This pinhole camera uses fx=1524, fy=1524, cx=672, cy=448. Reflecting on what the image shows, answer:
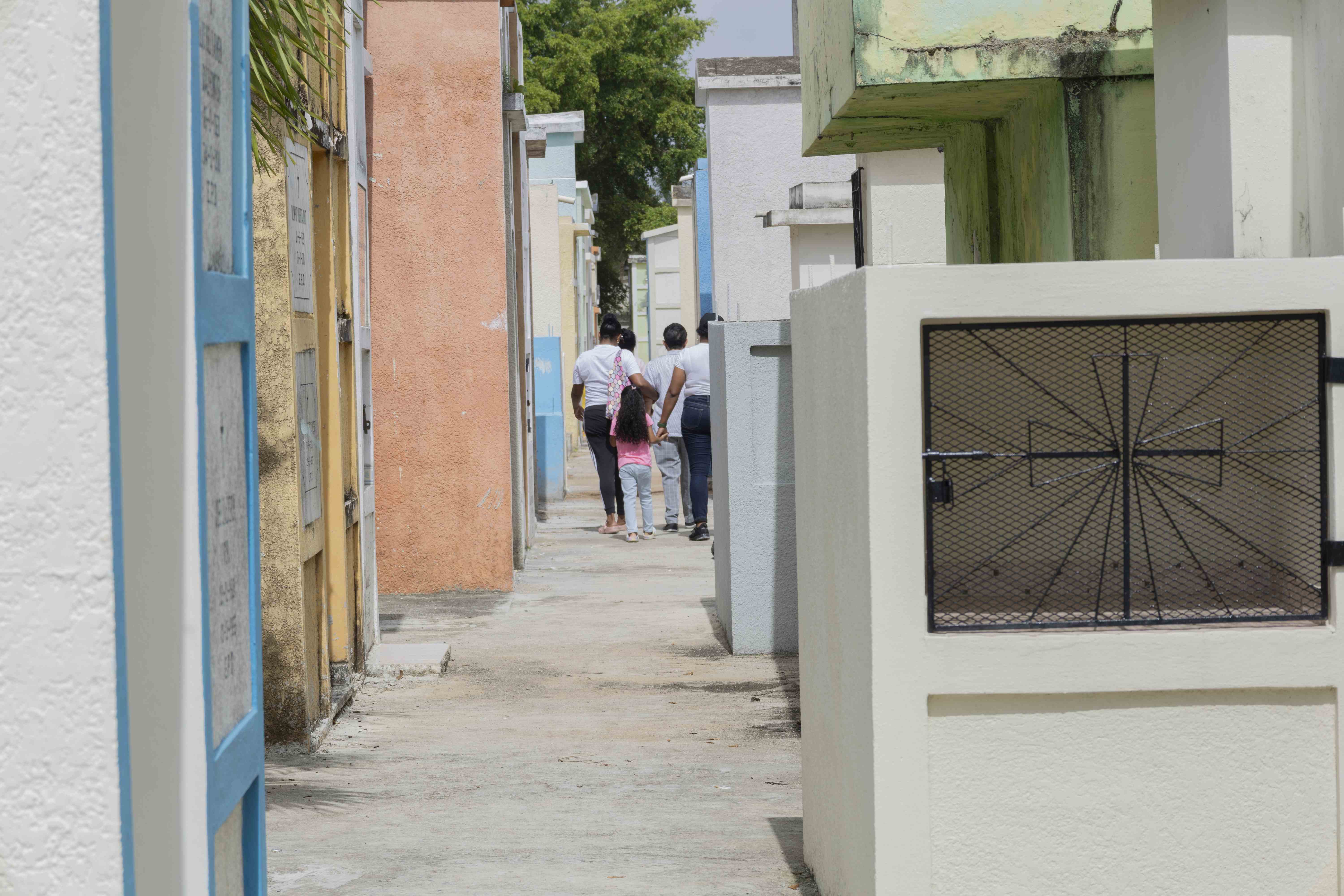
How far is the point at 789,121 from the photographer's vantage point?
19.2 m

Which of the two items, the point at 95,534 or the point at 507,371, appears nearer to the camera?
the point at 95,534

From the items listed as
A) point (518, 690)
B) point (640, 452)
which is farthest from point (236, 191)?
point (640, 452)

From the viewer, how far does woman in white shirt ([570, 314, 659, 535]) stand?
13.6 metres

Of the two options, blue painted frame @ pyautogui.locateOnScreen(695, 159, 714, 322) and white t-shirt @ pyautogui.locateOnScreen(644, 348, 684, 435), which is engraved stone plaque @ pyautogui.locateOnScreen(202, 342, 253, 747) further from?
blue painted frame @ pyautogui.locateOnScreen(695, 159, 714, 322)

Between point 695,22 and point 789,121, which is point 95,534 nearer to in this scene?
point 789,121

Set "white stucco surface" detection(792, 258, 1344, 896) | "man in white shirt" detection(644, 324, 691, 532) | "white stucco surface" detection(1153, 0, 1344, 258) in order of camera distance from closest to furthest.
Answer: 1. "white stucco surface" detection(792, 258, 1344, 896)
2. "white stucco surface" detection(1153, 0, 1344, 258)
3. "man in white shirt" detection(644, 324, 691, 532)

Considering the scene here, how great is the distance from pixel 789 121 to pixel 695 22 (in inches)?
954

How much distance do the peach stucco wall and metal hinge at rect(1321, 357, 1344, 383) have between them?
781 cm

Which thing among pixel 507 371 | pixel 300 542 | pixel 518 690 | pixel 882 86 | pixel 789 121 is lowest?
pixel 518 690

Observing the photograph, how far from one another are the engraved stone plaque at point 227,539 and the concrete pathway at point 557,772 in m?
2.15

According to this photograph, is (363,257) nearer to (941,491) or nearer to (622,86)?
(941,491)

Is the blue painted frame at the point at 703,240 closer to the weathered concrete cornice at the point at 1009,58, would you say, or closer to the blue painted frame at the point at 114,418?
the weathered concrete cornice at the point at 1009,58

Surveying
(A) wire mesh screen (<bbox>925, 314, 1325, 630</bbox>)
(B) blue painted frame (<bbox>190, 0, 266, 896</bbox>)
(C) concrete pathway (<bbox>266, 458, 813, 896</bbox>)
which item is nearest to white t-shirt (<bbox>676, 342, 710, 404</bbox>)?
(C) concrete pathway (<bbox>266, 458, 813, 896</bbox>)

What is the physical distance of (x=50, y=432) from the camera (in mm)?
1994
